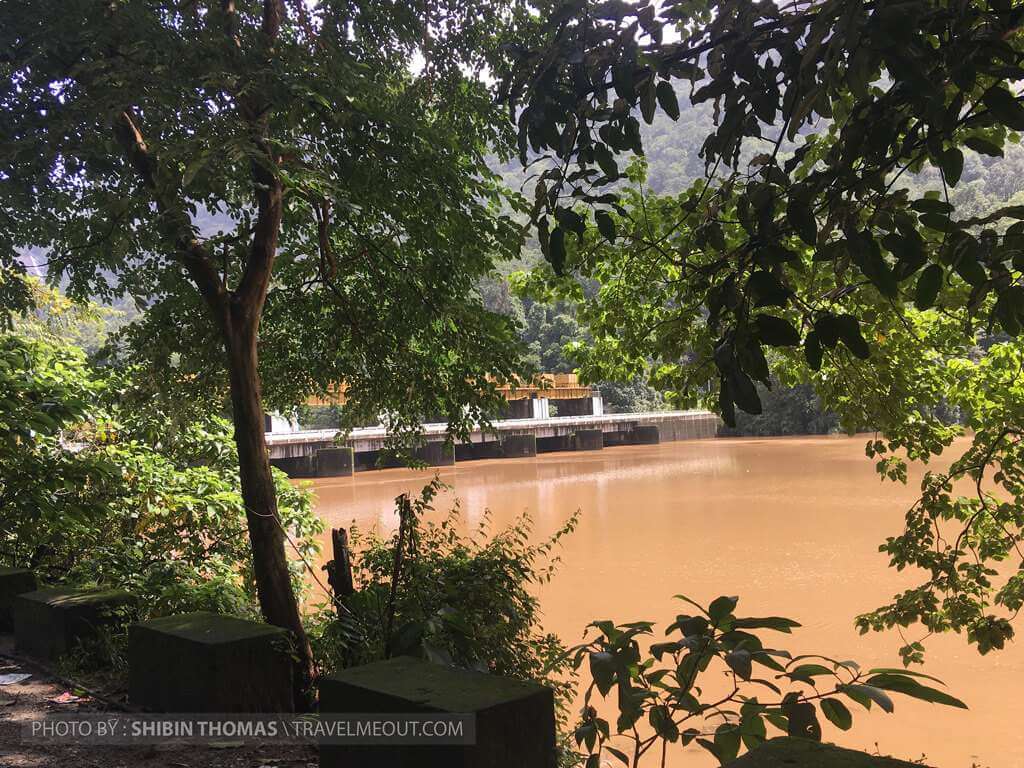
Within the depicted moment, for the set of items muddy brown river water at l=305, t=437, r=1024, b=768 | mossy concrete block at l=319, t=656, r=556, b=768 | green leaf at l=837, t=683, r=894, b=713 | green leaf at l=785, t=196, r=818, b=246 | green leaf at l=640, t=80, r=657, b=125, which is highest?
green leaf at l=640, t=80, r=657, b=125

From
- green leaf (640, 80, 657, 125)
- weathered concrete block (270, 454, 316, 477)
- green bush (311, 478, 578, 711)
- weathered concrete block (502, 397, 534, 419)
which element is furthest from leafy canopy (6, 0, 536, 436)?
weathered concrete block (502, 397, 534, 419)

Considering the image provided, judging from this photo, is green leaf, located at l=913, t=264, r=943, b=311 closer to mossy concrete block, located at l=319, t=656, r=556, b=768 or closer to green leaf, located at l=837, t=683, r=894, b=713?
green leaf, located at l=837, t=683, r=894, b=713

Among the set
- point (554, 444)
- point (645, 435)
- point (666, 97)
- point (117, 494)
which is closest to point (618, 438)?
point (645, 435)

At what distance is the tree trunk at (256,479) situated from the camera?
4.05 metres

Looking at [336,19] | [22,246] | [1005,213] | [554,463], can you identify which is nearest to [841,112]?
[1005,213]

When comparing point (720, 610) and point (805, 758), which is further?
point (720, 610)

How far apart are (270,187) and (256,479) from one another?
55.2 inches

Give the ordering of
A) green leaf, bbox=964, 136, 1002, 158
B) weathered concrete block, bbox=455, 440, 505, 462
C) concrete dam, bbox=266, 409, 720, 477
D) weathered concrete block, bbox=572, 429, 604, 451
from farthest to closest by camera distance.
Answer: weathered concrete block, bbox=572, 429, 604, 451
weathered concrete block, bbox=455, 440, 505, 462
concrete dam, bbox=266, 409, 720, 477
green leaf, bbox=964, 136, 1002, 158

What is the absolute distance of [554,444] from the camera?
147 ft

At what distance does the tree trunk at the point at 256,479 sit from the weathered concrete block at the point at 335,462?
97.7 feet

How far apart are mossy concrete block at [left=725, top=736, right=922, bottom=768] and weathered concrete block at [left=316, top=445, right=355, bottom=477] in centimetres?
3281

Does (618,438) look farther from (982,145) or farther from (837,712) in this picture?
(837,712)

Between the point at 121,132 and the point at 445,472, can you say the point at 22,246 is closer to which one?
the point at 121,132

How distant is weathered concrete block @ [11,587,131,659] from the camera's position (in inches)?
165
